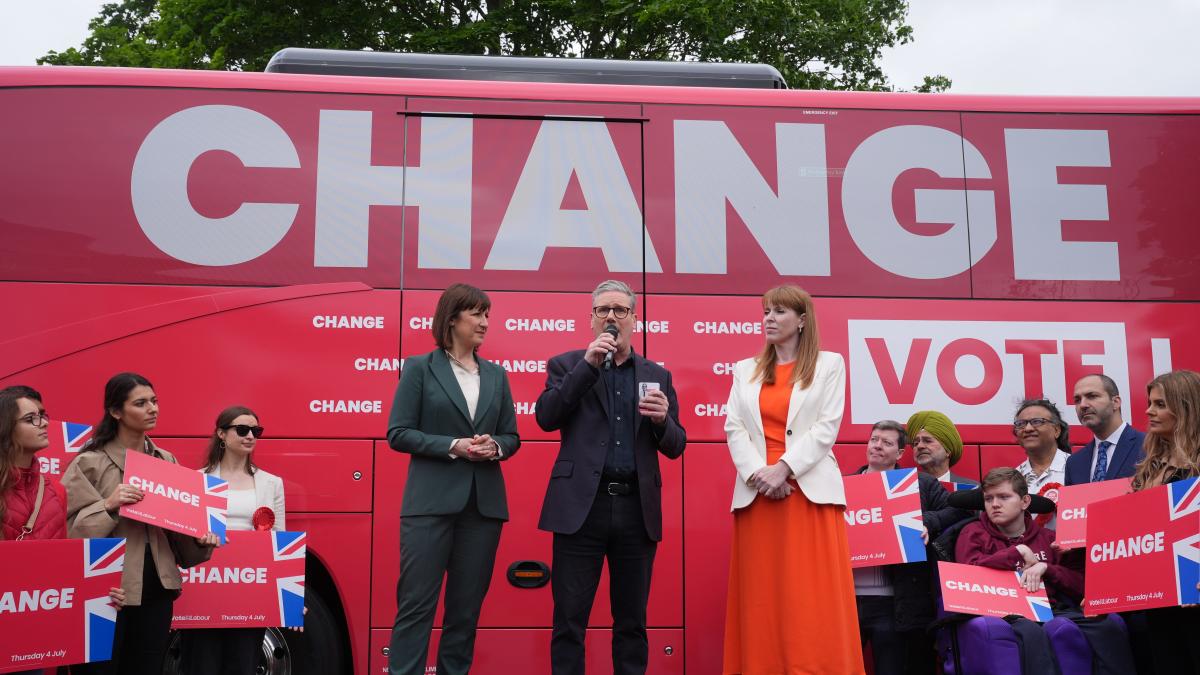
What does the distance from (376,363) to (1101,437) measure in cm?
435

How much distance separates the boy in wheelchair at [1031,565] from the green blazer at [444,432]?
106 inches

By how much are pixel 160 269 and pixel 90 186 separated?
0.67 metres

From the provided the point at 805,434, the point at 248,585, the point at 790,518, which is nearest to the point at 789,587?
the point at 790,518

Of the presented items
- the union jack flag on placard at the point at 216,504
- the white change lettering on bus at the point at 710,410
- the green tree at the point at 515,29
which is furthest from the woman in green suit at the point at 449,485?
the green tree at the point at 515,29

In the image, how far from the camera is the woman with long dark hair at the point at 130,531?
4.72 m

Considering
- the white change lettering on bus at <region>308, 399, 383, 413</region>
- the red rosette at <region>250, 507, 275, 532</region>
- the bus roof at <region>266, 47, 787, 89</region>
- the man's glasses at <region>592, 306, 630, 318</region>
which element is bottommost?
the red rosette at <region>250, 507, 275, 532</region>

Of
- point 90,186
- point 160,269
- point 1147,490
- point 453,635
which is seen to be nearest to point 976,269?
point 1147,490

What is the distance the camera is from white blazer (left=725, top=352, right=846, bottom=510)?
5.08 meters

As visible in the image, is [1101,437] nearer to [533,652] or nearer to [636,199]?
[636,199]

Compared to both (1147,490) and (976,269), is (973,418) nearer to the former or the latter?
(976,269)

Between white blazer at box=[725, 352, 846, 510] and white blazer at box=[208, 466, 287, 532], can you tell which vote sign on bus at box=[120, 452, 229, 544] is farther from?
white blazer at box=[725, 352, 846, 510]

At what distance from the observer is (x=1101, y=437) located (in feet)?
19.4

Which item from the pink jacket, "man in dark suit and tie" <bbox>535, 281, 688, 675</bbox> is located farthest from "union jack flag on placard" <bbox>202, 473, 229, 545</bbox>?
"man in dark suit and tie" <bbox>535, 281, 688, 675</bbox>

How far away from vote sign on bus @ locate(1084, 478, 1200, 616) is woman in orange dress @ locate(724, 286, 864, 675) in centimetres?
121
